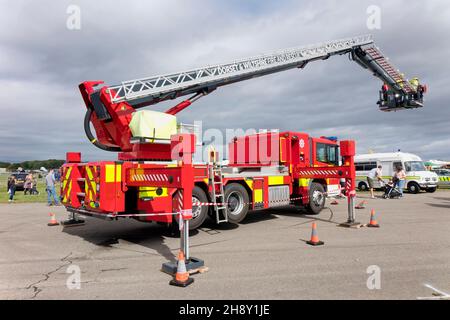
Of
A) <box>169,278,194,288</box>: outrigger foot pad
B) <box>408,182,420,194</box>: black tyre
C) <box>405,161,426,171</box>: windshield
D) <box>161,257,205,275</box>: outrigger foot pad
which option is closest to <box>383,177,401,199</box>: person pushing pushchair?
<box>408,182,420,194</box>: black tyre

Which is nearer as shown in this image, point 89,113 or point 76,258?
point 76,258

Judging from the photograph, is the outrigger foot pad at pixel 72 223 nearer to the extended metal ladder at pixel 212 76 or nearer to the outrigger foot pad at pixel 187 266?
the extended metal ladder at pixel 212 76

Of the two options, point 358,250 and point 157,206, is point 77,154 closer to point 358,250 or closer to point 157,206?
point 157,206

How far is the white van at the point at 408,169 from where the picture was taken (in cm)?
1902

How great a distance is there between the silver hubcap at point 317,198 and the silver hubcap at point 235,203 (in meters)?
3.32

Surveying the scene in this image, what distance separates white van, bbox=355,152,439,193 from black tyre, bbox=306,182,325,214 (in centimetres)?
1166

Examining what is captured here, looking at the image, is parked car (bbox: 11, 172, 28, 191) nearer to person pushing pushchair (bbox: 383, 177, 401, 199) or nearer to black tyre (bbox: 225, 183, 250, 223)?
black tyre (bbox: 225, 183, 250, 223)

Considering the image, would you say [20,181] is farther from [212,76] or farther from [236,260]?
[236,260]

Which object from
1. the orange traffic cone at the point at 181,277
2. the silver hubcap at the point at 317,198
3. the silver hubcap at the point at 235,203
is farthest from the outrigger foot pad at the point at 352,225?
the orange traffic cone at the point at 181,277

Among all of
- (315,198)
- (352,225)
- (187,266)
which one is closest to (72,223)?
(187,266)
